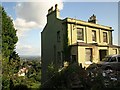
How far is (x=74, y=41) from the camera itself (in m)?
25.4

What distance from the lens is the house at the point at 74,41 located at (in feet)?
80.6

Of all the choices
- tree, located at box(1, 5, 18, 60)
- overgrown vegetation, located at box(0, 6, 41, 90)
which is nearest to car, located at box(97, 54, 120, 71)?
overgrown vegetation, located at box(0, 6, 41, 90)

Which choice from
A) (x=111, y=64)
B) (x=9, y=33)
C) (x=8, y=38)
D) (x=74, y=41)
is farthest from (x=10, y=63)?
(x=111, y=64)

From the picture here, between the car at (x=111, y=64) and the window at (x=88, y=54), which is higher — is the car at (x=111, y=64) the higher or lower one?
the lower one

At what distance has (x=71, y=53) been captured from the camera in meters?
24.5

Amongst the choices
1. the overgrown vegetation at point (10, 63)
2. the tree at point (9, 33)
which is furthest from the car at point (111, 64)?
the tree at point (9, 33)

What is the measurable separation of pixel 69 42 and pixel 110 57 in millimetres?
5313

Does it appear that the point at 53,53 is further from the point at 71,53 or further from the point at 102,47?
the point at 102,47

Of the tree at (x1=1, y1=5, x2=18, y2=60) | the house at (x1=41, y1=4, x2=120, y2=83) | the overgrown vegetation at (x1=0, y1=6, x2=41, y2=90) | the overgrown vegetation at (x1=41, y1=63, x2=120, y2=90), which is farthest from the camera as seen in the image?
the tree at (x1=1, y1=5, x2=18, y2=60)

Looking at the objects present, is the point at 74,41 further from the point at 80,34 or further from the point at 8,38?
the point at 8,38

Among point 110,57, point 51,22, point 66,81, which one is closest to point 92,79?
point 66,81

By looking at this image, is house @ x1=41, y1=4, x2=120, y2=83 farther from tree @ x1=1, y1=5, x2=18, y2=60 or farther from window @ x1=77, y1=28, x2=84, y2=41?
tree @ x1=1, y1=5, x2=18, y2=60

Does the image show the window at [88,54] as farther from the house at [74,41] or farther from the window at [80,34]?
the window at [80,34]

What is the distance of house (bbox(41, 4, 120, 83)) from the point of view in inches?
967
